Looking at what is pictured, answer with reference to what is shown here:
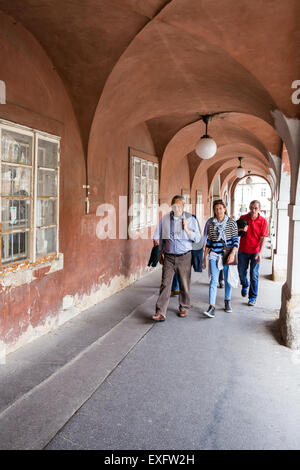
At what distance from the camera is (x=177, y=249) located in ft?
16.5

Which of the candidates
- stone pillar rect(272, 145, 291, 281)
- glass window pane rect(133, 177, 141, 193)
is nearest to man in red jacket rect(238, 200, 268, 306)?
stone pillar rect(272, 145, 291, 281)

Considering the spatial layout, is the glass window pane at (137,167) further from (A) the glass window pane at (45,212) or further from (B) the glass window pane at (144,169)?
(A) the glass window pane at (45,212)

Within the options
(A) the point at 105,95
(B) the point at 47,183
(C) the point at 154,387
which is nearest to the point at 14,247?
(B) the point at 47,183

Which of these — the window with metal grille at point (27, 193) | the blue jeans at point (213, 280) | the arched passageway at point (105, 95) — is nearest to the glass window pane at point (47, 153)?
the window with metal grille at point (27, 193)

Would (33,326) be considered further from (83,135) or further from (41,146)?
(83,135)

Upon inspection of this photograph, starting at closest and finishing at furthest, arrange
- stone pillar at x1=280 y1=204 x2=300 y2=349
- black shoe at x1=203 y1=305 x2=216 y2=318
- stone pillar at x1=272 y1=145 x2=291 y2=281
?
stone pillar at x1=280 y1=204 x2=300 y2=349 < black shoe at x1=203 y1=305 x2=216 y2=318 < stone pillar at x1=272 y1=145 x2=291 y2=281

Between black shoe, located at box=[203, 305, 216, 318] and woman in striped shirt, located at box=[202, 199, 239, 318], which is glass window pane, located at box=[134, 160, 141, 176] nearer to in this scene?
woman in striped shirt, located at box=[202, 199, 239, 318]

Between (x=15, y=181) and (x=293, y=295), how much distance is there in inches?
129

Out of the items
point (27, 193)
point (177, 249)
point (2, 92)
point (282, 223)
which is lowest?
point (177, 249)

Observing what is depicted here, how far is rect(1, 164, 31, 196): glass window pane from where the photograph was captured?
3609 millimetres

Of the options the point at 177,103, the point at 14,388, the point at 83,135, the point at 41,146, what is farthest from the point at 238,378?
Result: the point at 177,103

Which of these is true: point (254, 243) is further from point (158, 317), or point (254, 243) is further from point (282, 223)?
point (282, 223)

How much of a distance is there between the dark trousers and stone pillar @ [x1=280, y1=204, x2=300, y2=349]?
1.33 meters

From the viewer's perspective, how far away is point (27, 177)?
3963 mm
